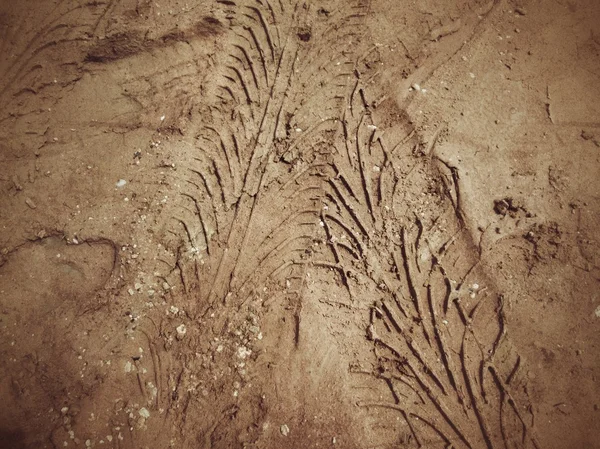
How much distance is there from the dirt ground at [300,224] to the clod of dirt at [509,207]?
2 centimetres

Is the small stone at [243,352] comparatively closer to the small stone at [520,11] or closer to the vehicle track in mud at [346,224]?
the vehicle track in mud at [346,224]

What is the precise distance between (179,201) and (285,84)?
1360 mm

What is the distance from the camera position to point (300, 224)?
2.76 meters

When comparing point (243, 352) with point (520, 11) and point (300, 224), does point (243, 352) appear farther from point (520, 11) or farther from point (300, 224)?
point (520, 11)

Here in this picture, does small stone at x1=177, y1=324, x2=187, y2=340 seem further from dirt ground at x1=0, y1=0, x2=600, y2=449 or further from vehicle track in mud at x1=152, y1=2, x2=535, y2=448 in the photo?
vehicle track in mud at x1=152, y1=2, x2=535, y2=448

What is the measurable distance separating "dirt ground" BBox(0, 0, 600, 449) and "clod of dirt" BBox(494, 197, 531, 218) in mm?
15

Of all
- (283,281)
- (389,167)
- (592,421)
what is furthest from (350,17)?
(592,421)

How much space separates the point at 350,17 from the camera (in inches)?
128

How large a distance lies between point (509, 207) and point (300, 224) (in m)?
1.66

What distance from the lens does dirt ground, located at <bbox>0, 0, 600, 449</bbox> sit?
7.68 feet

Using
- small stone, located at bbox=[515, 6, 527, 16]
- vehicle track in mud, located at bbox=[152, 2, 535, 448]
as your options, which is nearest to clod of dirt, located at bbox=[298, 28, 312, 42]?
vehicle track in mud, located at bbox=[152, 2, 535, 448]

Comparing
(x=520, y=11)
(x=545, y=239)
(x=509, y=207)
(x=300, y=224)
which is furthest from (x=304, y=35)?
(x=545, y=239)

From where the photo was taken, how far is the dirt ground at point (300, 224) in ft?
7.68

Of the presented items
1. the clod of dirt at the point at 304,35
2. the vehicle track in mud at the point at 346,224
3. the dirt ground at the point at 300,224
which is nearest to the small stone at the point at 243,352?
the dirt ground at the point at 300,224
